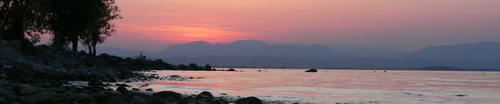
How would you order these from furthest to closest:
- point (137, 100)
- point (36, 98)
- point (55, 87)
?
point (55, 87)
point (137, 100)
point (36, 98)

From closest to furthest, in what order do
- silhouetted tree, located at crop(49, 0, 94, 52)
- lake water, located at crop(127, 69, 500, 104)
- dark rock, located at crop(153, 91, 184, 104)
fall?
dark rock, located at crop(153, 91, 184, 104), lake water, located at crop(127, 69, 500, 104), silhouetted tree, located at crop(49, 0, 94, 52)

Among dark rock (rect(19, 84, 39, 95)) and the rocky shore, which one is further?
dark rock (rect(19, 84, 39, 95))

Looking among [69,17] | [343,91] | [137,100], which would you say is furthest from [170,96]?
[69,17]

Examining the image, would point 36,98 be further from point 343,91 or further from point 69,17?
point 69,17

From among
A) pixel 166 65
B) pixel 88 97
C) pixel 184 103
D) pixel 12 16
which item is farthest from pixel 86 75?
pixel 166 65

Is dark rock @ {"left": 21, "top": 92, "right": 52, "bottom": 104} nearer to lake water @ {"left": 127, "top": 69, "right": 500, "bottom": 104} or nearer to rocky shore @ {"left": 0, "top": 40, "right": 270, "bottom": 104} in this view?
rocky shore @ {"left": 0, "top": 40, "right": 270, "bottom": 104}

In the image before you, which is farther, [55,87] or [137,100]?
[55,87]

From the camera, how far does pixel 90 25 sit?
218 ft

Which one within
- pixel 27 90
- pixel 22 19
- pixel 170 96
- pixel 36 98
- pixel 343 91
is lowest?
pixel 343 91

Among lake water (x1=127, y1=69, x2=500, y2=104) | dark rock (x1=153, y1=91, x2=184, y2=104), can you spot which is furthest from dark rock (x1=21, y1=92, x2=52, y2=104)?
lake water (x1=127, y1=69, x2=500, y2=104)

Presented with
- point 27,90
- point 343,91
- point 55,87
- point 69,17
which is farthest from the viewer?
point 69,17

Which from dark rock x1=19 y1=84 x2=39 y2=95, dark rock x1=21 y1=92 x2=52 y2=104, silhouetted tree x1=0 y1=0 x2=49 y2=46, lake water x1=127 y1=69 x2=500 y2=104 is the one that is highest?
silhouetted tree x1=0 y1=0 x2=49 y2=46

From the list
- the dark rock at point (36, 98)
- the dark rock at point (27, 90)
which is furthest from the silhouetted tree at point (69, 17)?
the dark rock at point (36, 98)

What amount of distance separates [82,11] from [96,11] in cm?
258
